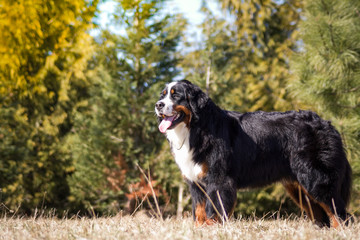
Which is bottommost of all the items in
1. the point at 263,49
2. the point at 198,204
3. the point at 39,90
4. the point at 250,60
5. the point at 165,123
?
the point at 198,204

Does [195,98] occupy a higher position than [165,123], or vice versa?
[195,98]

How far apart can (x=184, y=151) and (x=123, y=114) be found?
22.1ft

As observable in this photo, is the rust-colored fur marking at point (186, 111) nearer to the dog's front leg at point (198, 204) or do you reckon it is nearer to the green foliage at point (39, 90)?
the dog's front leg at point (198, 204)

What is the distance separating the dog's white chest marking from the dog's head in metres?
0.12

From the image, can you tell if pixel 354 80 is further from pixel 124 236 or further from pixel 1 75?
pixel 1 75

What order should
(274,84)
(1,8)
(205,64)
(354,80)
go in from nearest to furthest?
(354,80), (1,8), (205,64), (274,84)

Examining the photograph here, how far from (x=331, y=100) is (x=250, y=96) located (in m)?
4.46

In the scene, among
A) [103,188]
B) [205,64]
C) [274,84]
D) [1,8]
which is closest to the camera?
[1,8]

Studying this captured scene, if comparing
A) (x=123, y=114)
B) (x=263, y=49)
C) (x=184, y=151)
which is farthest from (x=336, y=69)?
(x=263, y=49)

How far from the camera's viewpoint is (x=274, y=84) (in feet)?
38.9

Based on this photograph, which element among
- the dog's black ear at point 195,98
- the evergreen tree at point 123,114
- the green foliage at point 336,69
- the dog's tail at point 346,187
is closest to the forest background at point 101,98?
the evergreen tree at point 123,114

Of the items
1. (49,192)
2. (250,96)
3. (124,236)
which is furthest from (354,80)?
(49,192)

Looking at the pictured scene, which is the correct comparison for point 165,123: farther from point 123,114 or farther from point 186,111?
point 123,114

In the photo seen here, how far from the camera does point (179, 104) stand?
371cm
